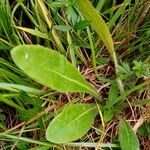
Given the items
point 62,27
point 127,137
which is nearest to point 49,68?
point 62,27

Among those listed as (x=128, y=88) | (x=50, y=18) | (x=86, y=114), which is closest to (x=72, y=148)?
(x=86, y=114)

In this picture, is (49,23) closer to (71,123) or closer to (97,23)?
(97,23)

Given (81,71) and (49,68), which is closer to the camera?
(49,68)

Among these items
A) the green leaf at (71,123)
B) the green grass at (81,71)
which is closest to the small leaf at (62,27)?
the green grass at (81,71)

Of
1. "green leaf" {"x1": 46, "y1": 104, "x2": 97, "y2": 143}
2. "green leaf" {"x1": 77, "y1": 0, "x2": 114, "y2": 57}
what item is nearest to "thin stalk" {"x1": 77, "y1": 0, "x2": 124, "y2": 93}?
"green leaf" {"x1": 77, "y1": 0, "x2": 114, "y2": 57}

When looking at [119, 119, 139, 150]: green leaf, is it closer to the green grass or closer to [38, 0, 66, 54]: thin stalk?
the green grass

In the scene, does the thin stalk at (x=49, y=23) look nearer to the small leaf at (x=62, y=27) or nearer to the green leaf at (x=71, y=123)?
the small leaf at (x=62, y=27)
